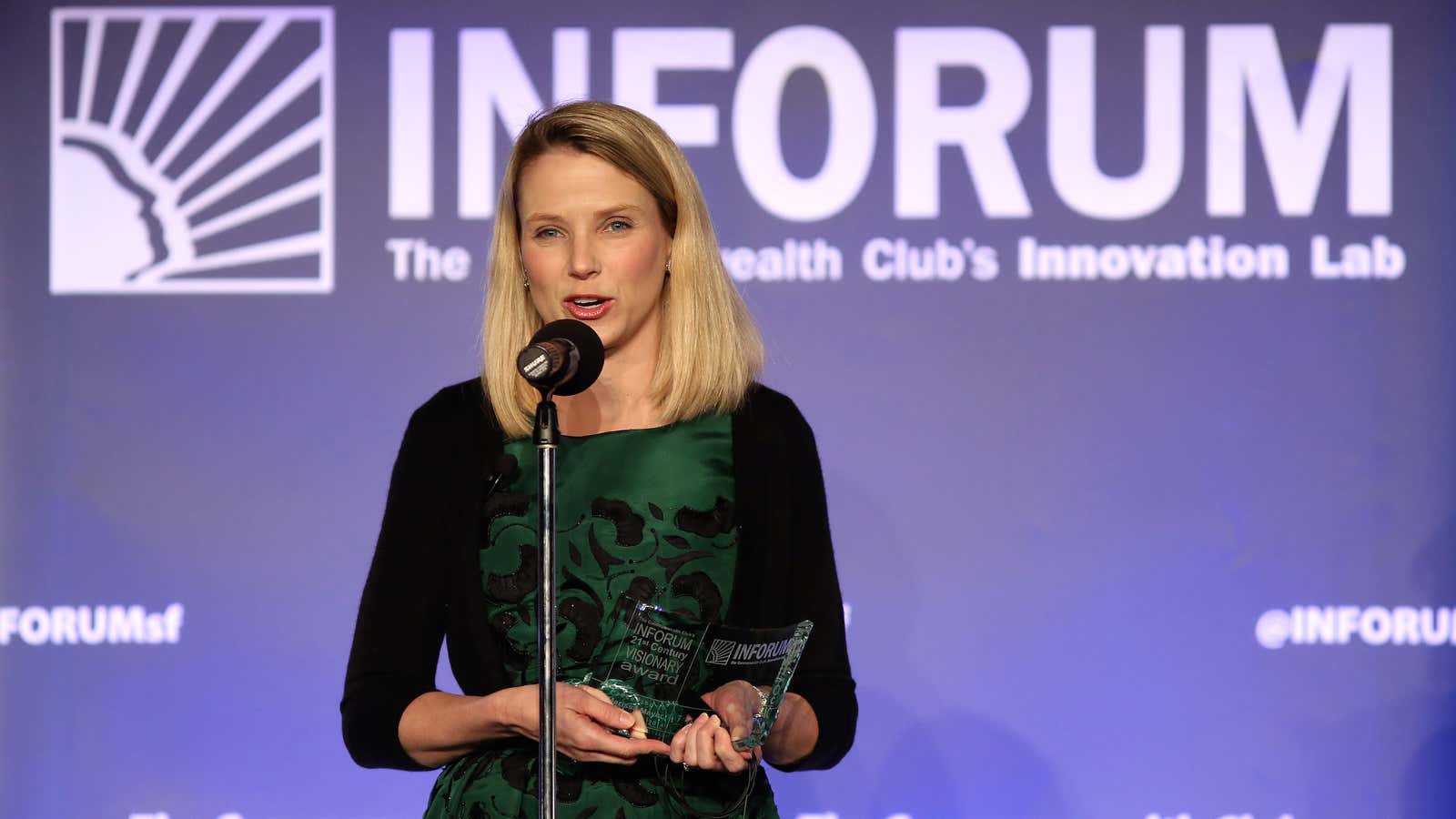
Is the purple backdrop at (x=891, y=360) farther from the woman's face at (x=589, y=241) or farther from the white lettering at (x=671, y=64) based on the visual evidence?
the woman's face at (x=589, y=241)

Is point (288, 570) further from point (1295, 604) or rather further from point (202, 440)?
point (1295, 604)

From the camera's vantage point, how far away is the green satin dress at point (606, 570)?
1.74m

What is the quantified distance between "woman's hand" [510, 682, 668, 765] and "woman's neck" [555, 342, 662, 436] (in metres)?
0.40

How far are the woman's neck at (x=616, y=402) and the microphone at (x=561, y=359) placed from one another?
0.34m

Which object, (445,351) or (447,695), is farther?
(445,351)

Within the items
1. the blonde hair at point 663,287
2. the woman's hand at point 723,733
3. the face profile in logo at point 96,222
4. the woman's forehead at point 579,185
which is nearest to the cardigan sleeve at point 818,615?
the blonde hair at point 663,287

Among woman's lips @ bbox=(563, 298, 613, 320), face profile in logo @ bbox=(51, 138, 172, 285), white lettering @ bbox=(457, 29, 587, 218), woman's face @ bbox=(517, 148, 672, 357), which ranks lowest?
woman's lips @ bbox=(563, 298, 613, 320)

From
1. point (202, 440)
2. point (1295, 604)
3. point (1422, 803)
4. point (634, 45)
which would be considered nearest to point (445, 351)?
point (202, 440)

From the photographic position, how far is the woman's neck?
6.20 feet

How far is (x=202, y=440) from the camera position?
3.52 metres

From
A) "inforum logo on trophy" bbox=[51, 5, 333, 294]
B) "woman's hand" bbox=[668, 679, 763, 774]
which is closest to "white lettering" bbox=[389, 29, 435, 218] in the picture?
"inforum logo on trophy" bbox=[51, 5, 333, 294]

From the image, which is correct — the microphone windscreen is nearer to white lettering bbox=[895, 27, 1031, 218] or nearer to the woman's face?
the woman's face

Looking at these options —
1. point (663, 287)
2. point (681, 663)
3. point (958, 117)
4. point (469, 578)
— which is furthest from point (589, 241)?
point (958, 117)

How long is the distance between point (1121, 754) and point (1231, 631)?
14.9 inches
